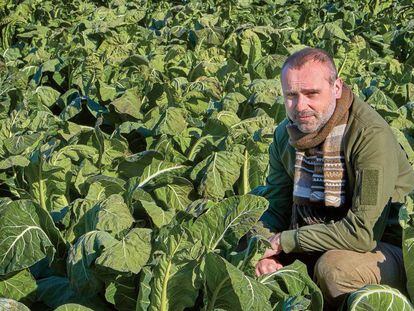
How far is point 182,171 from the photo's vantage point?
4.45m

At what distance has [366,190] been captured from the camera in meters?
3.16

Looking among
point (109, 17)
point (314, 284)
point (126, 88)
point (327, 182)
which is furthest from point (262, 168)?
point (109, 17)

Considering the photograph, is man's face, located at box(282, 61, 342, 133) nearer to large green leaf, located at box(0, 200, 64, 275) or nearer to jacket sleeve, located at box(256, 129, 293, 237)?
jacket sleeve, located at box(256, 129, 293, 237)

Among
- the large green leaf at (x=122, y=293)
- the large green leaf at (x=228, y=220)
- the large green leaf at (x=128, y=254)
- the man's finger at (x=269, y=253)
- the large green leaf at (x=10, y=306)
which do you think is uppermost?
the large green leaf at (x=228, y=220)

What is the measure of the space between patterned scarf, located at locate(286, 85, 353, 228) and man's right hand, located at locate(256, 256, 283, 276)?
24 cm

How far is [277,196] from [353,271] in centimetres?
66

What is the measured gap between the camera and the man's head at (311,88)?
325cm

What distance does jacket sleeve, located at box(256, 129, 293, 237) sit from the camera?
145 inches

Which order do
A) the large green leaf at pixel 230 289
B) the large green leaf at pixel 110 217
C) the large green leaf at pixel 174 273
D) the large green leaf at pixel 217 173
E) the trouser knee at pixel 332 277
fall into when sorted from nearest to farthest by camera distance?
the large green leaf at pixel 230 289 → the large green leaf at pixel 174 273 → the trouser knee at pixel 332 277 → the large green leaf at pixel 110 217 → the large green leaf at pixel 217 173

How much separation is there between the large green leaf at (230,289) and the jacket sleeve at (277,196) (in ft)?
2.31

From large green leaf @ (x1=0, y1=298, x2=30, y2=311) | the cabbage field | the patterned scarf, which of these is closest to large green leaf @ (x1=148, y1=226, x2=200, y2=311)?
the cabbage field

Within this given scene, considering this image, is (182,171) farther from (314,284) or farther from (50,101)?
(50,101)

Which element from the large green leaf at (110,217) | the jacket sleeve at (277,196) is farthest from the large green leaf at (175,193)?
the jacket sleeve at (277,196)

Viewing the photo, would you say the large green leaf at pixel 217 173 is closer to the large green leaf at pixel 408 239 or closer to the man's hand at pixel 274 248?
the man's hand at pixel 274 248
